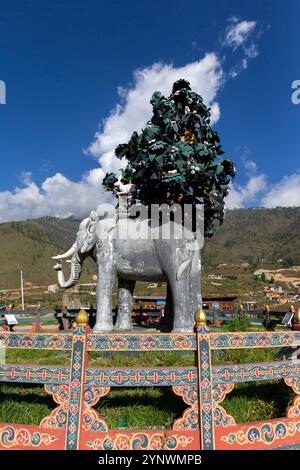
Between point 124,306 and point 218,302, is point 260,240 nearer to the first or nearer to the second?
point 218,302

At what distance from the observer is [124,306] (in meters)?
8.98

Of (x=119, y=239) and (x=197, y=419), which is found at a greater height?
(x=119, y=239)

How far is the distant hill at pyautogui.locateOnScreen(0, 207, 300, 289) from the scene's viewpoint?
98125 mm

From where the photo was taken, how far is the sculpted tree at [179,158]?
7.48 metres

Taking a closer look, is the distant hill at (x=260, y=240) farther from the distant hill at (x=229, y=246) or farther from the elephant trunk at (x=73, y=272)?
the elephant trunk at (x=73, y=272)

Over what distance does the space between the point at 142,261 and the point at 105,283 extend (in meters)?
1.01

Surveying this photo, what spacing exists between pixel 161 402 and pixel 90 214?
508 cm

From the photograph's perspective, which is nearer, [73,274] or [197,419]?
[197,419]

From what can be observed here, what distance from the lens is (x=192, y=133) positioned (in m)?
8.37

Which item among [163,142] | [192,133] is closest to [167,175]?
[163,142]

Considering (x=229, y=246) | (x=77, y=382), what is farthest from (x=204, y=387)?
(x=229, y=246)

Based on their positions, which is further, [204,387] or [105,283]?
[105,283]

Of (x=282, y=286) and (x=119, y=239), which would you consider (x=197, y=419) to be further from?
(x=282, y=286)

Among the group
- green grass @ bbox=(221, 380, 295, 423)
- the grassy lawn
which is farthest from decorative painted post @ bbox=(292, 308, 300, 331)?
the grassy lawn
